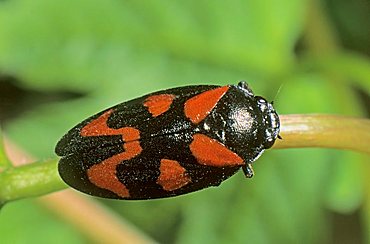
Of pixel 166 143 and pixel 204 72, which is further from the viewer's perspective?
pixel 204 72

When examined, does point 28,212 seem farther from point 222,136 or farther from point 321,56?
point 222,136

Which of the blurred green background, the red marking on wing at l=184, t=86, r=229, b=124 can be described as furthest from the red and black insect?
the blurred green background

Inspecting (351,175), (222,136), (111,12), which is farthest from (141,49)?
(222,136)

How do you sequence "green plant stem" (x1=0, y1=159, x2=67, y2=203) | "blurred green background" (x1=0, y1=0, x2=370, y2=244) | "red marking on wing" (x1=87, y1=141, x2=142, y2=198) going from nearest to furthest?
1. "green plant stem" (x1=0, y1=159, x2=67, y2=203)
2. "red marking on wing" (x1=87, y1=141, x2=142, y2=198)
3. "blurred green background" (x1=0, y1=0, x2=370, y2=244)

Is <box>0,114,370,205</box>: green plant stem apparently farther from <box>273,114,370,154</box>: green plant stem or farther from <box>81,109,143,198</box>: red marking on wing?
<box>81,109,143,198</box>: red marking on wing

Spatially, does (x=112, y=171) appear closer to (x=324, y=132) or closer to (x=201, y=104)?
(x=201, y=104)

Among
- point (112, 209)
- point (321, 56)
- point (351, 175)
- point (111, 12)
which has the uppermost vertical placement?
point (111, 12)

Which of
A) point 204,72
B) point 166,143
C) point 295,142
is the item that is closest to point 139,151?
point 166,143
